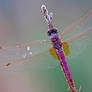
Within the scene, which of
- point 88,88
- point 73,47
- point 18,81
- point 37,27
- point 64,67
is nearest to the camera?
point 64,67

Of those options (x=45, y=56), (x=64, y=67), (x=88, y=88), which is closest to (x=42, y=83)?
(x=88, y=88)

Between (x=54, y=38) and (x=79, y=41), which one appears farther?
(x=79, y=41)

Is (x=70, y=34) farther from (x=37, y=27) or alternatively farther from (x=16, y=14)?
(x=16, y=14)

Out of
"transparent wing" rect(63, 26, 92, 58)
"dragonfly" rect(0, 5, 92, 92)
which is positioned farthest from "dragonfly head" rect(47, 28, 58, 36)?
"transparent wing" rect(63, 26, 92, 58)

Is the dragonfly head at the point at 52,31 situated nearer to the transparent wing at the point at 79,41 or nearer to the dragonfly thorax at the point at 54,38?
the dragonfly thorax at the point at 54,38

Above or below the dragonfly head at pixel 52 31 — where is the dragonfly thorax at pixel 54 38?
below

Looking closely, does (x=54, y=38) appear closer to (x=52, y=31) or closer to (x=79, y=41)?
(x=52, y=31)

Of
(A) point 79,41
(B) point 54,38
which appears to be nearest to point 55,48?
(B) point 54,38

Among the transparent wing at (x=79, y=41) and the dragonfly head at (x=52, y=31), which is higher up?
the dragonfly head at (x=52, y=31)

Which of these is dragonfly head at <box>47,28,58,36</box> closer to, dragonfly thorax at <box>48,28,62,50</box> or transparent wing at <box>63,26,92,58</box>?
dragonfly thorax at <box>48,28,62,50</box>

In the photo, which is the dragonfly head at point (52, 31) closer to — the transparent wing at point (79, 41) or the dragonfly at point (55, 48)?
the dragonfly at point (55, 48)

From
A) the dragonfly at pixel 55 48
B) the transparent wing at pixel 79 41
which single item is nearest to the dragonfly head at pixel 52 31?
the dragonfly at pixel 55 48
